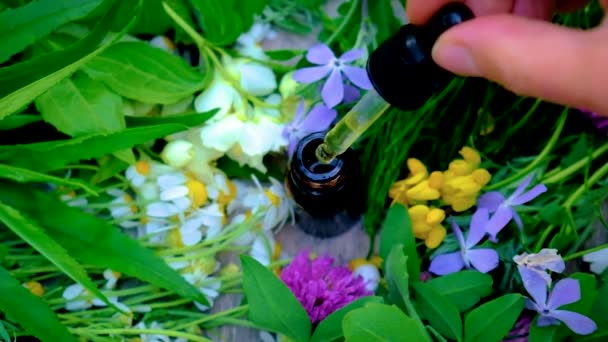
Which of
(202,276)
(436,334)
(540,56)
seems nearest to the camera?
(540,56)

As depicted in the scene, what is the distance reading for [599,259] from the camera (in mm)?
598

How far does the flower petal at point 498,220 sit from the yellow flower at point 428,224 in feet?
0.11

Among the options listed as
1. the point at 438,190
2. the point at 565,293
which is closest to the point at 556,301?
the point at 565,293

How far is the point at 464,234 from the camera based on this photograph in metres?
0.61

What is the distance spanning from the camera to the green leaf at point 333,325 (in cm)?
54

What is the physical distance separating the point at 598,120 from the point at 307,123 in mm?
216

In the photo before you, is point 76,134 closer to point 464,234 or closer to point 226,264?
point 226,264

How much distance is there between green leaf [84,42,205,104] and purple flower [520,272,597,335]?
0.28m

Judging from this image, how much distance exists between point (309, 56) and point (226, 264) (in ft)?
0.59

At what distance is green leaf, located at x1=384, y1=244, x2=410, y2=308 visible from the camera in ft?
1.70

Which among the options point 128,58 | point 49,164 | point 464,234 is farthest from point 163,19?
point 464,234

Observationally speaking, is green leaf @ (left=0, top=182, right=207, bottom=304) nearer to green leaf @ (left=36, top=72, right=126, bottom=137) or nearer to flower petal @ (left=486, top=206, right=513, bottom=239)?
green leaf @ (left=36, top=72, right=126, bottom=137)

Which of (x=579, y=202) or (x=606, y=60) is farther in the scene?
(x=579, y=202)

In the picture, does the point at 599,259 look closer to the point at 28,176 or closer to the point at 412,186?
the point at 412,186
